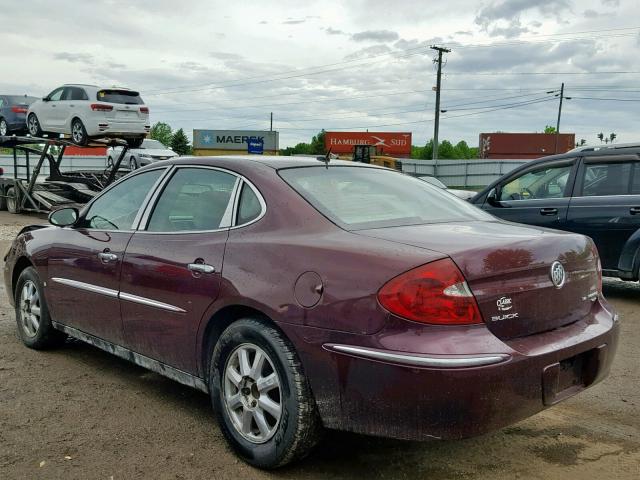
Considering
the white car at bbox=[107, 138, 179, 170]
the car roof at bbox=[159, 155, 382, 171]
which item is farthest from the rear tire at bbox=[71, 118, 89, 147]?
the car roof at bbox=[159, 155, 382, 171]

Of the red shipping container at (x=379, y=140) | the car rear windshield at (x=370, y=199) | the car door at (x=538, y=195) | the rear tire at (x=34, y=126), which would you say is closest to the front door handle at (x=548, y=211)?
the car door at (x=538, y=195)

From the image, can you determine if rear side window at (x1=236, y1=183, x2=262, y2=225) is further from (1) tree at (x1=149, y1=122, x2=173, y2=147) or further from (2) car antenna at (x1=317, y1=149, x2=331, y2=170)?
(1) tree at (x1=149, y1=122, x2=173, y2=147)

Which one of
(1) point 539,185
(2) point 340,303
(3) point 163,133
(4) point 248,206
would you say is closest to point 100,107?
(1) point 539,185

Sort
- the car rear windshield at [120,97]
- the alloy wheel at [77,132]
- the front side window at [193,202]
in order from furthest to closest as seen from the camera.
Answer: the alloy wheel at [77,132] < the car rear windshield at [120,97] < the front side window at [193,202]

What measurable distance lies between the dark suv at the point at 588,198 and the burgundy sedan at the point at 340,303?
408 centimetres

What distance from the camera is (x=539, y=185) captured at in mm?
8312

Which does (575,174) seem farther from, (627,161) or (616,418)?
(616,418)

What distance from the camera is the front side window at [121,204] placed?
14.6ft

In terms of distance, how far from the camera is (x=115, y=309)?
4.23 meters

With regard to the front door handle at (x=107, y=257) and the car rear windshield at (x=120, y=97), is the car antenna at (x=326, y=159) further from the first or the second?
the car rear windshield at (x=120, y=97)

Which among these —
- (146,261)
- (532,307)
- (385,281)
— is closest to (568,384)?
(532,307)

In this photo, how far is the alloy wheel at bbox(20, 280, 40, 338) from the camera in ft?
17.3

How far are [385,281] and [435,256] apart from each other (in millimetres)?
241

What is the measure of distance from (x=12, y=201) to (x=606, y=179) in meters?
16.9
